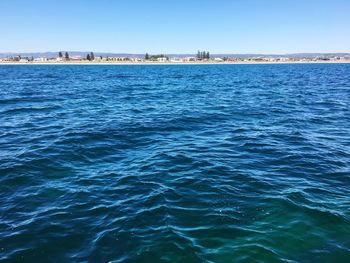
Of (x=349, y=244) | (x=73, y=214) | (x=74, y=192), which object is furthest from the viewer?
(x=74, y=192)

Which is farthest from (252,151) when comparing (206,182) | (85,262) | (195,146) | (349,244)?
(85,262)

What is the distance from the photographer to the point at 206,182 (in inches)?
440

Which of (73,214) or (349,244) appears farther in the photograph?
(73,214)

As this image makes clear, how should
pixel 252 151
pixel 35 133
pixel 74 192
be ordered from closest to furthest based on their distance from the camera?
pixel 74 192, pixel 252 151, pixel 35 133

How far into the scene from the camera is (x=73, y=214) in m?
8.97

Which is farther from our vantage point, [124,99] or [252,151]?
[124,99]

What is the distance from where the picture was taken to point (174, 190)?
10500 mm

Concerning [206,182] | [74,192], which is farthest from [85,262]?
[206,182]

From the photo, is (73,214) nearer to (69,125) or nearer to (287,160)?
(287,160)

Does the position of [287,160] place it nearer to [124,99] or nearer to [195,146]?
[195,146]

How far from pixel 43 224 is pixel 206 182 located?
546cm

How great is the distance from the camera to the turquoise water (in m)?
7.37

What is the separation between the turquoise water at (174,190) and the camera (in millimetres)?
7367

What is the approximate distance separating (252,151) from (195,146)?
279 cm
